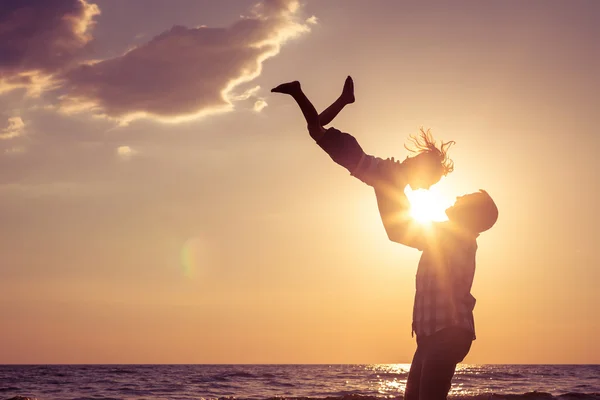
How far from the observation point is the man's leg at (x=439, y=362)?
4102 mm

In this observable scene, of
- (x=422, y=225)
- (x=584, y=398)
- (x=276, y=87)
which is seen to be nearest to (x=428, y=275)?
(x=422, y=225)

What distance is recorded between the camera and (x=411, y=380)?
4277mm

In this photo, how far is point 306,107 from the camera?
397cm

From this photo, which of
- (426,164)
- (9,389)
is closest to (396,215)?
(426,164)

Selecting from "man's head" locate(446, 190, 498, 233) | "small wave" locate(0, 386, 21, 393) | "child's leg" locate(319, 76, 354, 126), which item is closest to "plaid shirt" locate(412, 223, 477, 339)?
"man's head" locate(446, 190, 498, 233)

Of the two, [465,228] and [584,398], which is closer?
[465,228]

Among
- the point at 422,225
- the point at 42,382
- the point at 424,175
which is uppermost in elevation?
the point at 424,175

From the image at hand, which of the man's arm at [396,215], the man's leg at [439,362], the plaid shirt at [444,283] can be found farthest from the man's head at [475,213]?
the man's leg at [439,362]

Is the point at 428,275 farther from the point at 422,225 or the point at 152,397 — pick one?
the point at 152,397

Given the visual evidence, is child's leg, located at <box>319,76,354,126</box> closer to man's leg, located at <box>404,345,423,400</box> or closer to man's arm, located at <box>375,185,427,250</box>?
man's arm, located at <box>375,185,427,250</box>

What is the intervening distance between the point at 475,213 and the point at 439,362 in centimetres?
103

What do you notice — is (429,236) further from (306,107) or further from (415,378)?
(306,107)

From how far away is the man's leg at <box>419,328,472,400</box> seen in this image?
410cm

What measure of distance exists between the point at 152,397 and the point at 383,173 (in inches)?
1082
